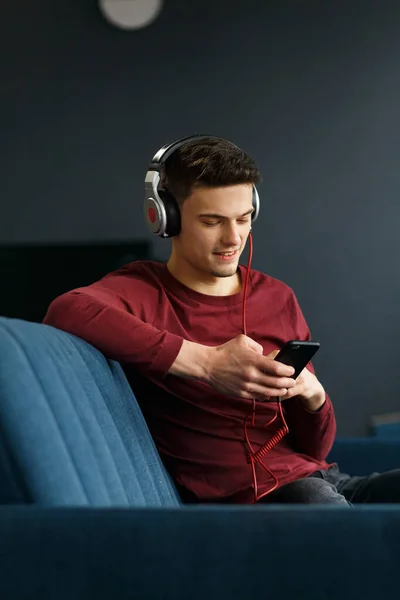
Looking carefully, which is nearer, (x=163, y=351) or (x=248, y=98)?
(x=163, y=351)

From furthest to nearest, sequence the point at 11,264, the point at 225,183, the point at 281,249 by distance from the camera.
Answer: the point at 281,249 → the point at 11,264 → the point at 225,183

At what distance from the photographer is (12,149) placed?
469cm

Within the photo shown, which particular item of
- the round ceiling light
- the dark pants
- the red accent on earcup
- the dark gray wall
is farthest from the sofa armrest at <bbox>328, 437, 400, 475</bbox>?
the round ceiling light

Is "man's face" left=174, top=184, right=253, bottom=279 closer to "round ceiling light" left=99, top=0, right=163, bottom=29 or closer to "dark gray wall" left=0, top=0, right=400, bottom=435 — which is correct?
"dark gray wall" left=0, top=0, right=400, bottom=435

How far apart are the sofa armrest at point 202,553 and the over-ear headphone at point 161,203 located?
2.87ft

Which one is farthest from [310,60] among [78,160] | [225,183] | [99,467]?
[99,467]

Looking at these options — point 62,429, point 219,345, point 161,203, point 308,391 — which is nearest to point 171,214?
point 161,203

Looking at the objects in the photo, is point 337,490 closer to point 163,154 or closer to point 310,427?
point 310,427

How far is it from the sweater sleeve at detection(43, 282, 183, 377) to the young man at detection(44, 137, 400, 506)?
0.14ft

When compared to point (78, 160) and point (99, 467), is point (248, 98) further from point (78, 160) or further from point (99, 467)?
point (99, 467)

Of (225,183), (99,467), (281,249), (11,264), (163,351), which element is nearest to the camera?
(99,467)

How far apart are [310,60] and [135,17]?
2.85ft

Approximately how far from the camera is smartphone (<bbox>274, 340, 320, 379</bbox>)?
1.43m

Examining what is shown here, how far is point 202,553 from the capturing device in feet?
3.14
